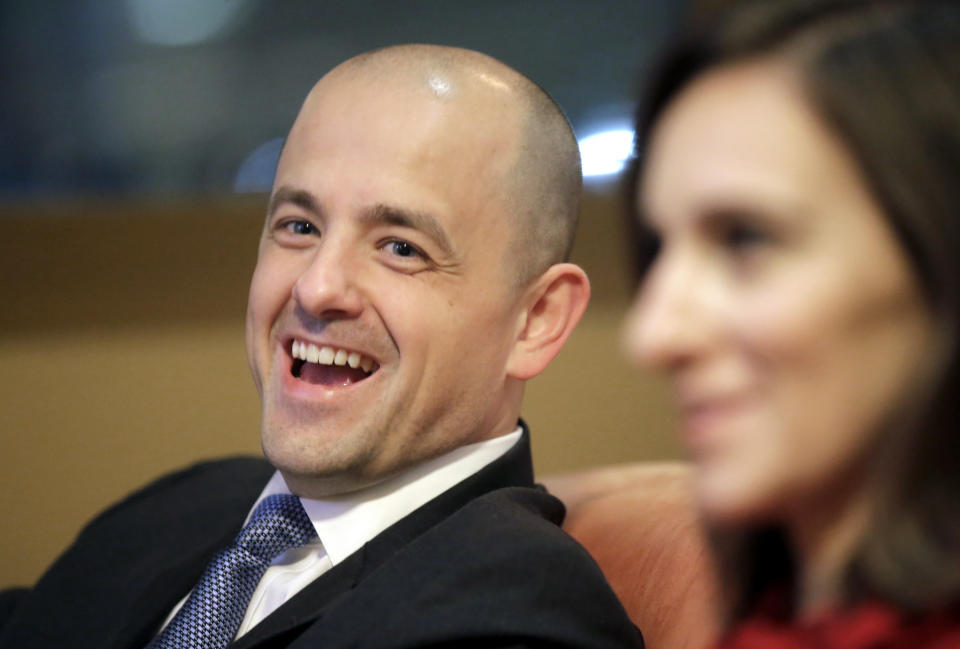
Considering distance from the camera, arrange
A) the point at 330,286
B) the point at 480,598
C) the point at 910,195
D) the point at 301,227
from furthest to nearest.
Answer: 1. the point at 301,227
2. the point at 330,286
3. the point at 480,598
4. the point at 910,195

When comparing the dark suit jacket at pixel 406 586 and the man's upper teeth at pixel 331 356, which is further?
the man's upper teeth at pixel 331 356

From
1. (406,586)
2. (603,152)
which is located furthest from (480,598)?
(603,152)

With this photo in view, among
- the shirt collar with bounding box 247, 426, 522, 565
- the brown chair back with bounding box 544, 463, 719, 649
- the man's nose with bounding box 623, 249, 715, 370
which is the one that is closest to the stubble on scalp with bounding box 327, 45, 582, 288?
the shirt collar with bounding box 247, 426, 522, 565

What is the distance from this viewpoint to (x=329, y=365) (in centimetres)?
125

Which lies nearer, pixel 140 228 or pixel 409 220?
pixel 409 220

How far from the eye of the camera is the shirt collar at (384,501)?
122 cm

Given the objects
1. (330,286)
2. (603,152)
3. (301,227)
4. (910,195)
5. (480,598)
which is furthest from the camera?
(603,152)

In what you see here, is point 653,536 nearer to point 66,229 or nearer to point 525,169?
point 525,169

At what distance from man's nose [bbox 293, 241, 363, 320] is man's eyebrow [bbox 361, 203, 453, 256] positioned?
5cm

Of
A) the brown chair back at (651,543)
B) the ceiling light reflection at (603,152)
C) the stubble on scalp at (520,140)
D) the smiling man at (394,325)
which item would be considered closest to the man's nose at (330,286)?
the smiling man at (394,325)

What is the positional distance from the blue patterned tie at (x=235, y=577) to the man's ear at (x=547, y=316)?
332 millimetres

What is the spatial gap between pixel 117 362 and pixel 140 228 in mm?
304

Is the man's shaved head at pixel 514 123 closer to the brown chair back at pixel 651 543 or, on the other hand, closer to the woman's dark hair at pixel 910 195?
the brown chair back at pixel 651 543

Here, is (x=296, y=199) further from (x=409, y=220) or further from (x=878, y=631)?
(x=878, y=631)
